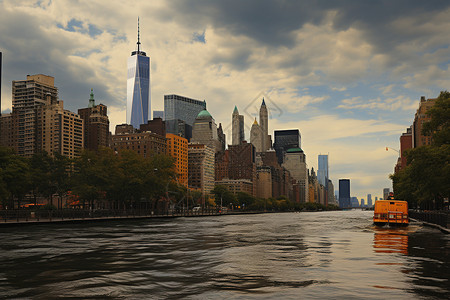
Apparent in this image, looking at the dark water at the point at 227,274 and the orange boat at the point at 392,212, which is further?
the orange boat at the point at 392,212

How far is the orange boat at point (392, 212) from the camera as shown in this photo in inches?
2243

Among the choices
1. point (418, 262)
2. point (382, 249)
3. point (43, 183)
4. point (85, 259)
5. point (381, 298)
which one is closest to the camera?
point (381, 298)

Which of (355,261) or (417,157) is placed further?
(417,157)

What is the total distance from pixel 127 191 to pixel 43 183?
19.2 m

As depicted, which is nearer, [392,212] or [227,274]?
[227,274]

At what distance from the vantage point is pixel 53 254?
26.6 metres

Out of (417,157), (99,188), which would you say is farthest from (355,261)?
(99,188)

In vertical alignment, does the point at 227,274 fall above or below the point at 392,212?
below

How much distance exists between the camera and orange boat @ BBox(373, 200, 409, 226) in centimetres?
5697

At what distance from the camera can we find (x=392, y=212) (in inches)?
2270

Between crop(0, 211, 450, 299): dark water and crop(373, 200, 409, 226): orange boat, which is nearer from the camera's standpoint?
crop(0, 211, 450, 299): dark water

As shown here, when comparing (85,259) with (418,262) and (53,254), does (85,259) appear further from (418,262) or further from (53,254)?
(418,262)

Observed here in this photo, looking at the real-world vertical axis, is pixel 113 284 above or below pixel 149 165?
below

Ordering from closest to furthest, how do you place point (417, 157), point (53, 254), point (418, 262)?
point (418, 262)
point (53, 254)
point (417, 157)
